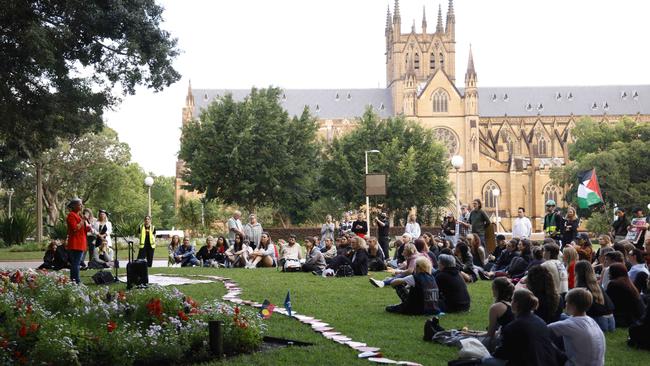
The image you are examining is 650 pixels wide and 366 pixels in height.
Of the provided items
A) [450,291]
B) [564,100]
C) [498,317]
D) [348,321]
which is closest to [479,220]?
[450,291]

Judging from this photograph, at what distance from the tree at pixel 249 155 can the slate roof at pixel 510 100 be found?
4344 centimetres

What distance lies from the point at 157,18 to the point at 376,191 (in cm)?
1034

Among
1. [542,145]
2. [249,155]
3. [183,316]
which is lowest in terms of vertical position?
[183,316]

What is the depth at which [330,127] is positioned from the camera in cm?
10438

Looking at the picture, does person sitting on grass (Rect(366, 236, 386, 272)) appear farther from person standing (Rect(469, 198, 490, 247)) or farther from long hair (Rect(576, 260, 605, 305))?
long hair (Rect(576, 260, 605, 305))

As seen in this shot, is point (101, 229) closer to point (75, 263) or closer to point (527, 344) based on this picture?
point (75, 263)

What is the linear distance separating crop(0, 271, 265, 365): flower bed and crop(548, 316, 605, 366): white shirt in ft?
12.9

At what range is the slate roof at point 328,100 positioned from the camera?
107 metres

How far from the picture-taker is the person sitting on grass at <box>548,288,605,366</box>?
29.0 feet

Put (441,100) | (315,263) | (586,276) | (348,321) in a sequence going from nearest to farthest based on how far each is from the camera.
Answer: (586,276), (348,321), (315,263), (441,100)

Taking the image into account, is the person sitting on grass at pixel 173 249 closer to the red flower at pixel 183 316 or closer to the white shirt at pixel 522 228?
the white shirt at pixel 522 228

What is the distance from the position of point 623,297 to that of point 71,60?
19.1 m

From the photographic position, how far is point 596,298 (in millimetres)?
11695

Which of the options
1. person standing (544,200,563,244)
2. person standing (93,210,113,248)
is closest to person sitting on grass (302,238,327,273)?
person standing (93,210,113,248)
